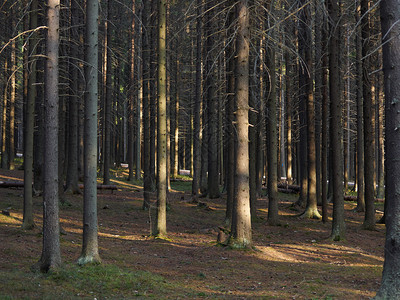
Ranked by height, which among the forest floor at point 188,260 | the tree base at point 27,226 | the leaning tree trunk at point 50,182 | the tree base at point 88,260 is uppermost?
the leaning tree trunk at point 50,182

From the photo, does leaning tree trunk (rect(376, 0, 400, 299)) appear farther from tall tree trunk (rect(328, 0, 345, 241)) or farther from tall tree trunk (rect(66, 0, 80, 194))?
tall tree trunk (rect(66, 0, 80, 194))

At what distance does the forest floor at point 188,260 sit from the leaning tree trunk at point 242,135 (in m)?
0.70

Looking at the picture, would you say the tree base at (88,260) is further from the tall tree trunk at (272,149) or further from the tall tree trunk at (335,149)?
the tall tree trunk at (272,149)

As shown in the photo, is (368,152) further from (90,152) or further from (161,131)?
(90,152)

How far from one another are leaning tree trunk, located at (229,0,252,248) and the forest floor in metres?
0.70

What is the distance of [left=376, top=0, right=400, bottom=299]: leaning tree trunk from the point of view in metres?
6.51

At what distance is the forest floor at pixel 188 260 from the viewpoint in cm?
778

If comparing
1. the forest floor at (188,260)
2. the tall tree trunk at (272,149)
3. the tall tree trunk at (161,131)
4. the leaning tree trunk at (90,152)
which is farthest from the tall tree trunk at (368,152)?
the leaning tree trunk at (90,152)

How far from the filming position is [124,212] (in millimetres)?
Result: 19578

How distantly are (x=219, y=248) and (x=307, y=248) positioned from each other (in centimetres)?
305

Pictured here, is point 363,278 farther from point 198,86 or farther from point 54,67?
point 198,86

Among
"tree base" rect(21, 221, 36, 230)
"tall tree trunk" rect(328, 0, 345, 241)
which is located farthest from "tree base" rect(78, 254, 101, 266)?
"tall tree trunk" rect(328, 0, 345, 241)

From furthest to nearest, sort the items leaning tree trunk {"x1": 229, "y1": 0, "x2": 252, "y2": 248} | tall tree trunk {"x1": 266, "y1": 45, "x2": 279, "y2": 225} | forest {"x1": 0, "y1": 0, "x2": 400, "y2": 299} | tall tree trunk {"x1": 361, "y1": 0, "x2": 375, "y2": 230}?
tall tree trunk {"x1": 266, "y1": 45, "x2": 279, "y2": 225} < tall tree trunk {"x1": 361, "y1": 0, "x2": 375, "y2": 230} < leaning tree trunk {"x1": 229, "y1": 0, "x2": 252, "y2": 248} < forest {"x1": 0, "y1": 0, "x2": 400, "y2": 299}

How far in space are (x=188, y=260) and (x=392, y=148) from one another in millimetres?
6535
